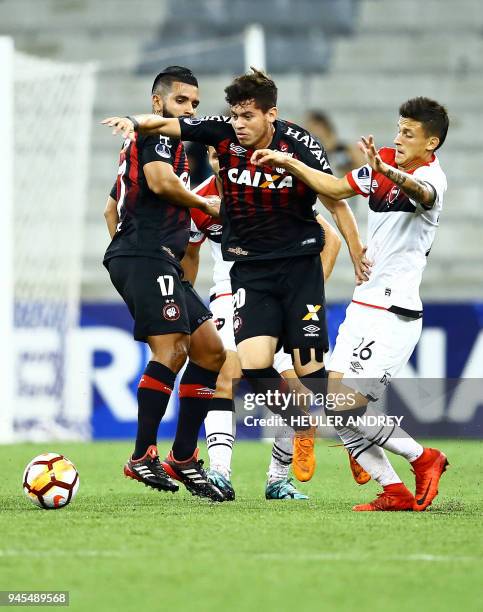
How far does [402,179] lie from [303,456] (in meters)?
1.70

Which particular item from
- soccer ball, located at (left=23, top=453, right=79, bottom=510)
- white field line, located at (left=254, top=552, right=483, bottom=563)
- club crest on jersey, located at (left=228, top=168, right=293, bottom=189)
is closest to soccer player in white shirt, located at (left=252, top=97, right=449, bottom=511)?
club crest on jersey, located at (left=228, top=168, right=293, bottom=189)

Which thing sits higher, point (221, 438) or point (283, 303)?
point (283, 303)

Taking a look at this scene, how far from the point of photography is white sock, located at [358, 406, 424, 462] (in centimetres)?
573

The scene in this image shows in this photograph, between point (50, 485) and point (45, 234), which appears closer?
point (50, 485)

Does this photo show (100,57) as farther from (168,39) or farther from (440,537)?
(440,537)

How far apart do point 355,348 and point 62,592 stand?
2545 mm

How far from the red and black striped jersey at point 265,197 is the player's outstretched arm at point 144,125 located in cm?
10

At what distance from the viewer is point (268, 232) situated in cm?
610

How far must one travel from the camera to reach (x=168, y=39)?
15.3 m

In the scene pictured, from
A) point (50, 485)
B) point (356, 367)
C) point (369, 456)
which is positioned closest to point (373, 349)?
point (356, 367)

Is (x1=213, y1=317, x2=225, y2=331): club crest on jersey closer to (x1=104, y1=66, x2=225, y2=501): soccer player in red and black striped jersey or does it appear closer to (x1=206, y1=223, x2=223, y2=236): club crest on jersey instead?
(x1=206, y1=223, x2=223, y2=236): club crest on jersey

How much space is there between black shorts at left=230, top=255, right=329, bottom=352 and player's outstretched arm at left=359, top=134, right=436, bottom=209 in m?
0.73

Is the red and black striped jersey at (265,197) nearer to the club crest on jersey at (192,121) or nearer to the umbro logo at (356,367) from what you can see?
the club crest on jersey at (192,121)

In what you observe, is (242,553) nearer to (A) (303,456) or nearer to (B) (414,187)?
(B) (414,187)
